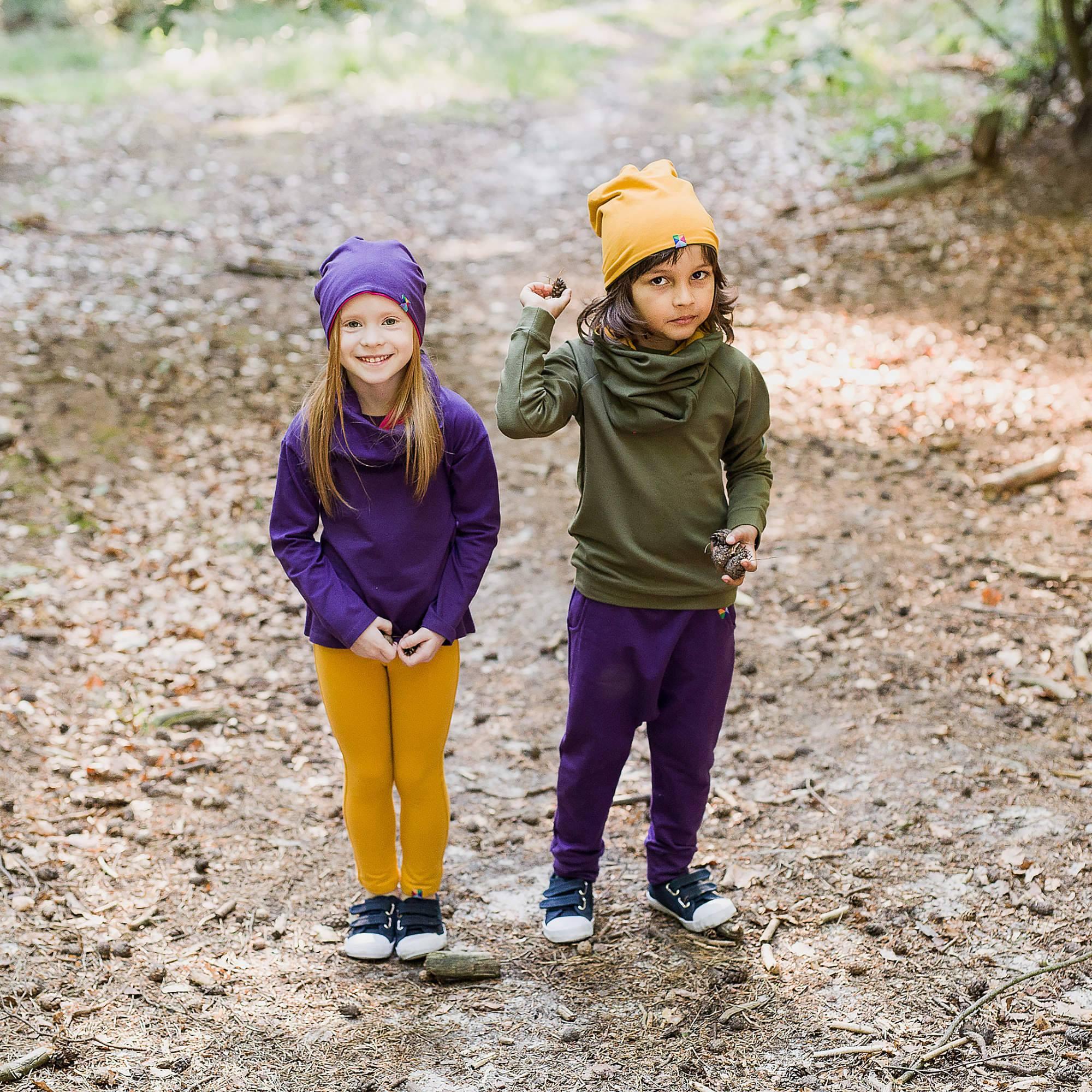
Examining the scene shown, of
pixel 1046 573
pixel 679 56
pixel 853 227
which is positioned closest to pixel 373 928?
pixel 1046 573

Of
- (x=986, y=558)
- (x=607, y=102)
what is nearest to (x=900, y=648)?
(x=986, y=558)

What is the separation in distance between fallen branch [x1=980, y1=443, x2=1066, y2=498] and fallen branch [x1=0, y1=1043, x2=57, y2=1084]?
193 inches

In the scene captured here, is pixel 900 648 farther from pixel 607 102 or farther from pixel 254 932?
pixel 607 102

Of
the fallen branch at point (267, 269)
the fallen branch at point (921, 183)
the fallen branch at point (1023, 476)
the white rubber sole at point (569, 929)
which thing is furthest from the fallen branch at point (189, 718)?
the fallen branch at point (921, 183)

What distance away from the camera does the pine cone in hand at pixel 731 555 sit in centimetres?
276

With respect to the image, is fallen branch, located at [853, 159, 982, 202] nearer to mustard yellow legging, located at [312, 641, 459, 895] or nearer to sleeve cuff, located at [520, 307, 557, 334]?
sleeve cuff, located at [520, 307, 557, 334]

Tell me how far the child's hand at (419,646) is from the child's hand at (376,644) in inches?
1.2

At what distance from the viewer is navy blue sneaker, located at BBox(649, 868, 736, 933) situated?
324 centimetres

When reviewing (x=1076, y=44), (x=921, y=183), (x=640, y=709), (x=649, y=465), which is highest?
(x=1076, y=44)

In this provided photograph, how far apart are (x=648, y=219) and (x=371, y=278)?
0.68 metres

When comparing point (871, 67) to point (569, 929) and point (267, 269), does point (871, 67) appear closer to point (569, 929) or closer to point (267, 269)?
point (267, 269)

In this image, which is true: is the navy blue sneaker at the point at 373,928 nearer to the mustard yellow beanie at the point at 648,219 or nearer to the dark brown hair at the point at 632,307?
the dark brown hair at the point at 632,307

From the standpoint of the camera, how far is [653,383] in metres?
2.76

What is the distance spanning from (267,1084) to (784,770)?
215 centimetres
